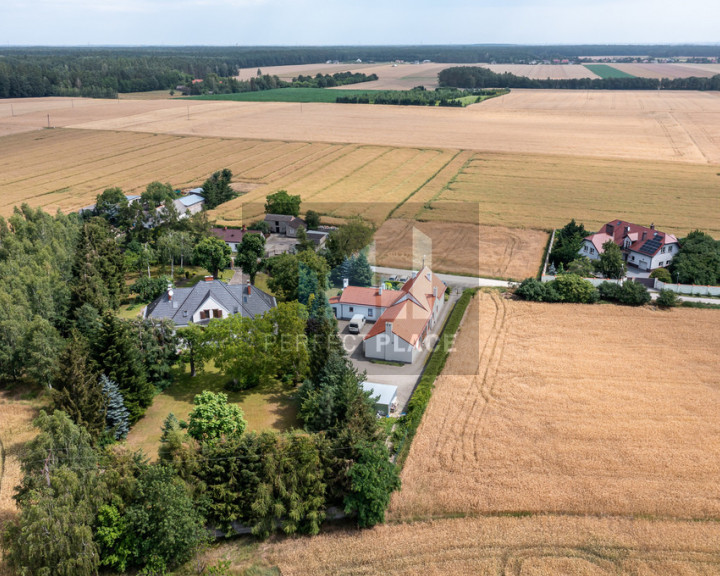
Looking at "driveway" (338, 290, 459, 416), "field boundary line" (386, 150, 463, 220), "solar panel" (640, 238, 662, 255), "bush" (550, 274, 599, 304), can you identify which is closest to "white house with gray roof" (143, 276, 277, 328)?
"driveway" (338, 290, 459, 416)

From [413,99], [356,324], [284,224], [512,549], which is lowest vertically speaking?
[512,549]

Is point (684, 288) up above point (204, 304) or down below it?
below

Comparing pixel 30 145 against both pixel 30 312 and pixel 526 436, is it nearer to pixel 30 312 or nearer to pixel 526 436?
pixel 30 312

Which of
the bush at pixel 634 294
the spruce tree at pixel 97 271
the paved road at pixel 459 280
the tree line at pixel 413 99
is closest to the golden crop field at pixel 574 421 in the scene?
the bush at pixel 634 294

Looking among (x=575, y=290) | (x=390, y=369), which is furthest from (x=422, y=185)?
(x=390, y=369)

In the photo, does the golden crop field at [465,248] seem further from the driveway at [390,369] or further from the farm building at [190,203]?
the farm building at [190,203]

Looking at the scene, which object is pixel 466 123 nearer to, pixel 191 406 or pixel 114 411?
pixel 191 406

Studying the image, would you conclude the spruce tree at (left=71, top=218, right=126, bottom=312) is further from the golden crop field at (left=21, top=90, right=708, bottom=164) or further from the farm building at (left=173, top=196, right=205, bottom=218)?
the golden crop field at (left=21, top=90, right=708, bottom=164)
